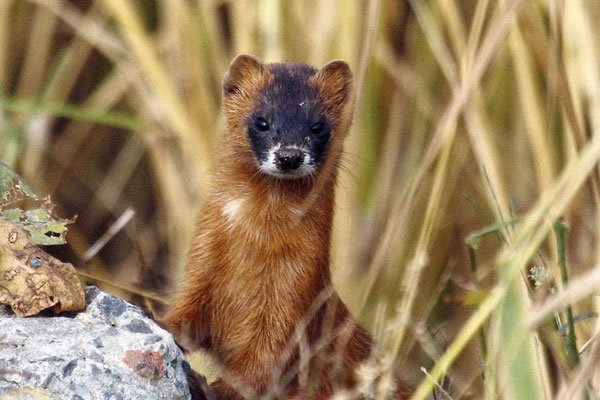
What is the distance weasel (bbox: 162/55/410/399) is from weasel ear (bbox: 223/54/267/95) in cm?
5

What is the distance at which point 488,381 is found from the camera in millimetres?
3117

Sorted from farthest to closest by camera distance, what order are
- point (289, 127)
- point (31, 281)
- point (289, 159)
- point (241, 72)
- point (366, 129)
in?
point (366, 129)
point (241, 72)
point (289, 127)
point (289, 159)
point (31, 281)

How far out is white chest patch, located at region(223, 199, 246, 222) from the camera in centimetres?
411

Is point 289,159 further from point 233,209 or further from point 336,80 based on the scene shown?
point 336,80

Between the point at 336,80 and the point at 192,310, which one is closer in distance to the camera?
the point at 192,310

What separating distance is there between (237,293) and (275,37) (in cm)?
162

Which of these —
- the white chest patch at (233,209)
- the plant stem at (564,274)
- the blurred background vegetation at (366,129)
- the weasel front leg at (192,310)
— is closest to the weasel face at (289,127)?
the white chest patch at (233,209)

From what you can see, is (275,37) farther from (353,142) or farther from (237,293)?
(237,293)

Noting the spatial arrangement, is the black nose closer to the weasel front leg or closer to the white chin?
the white chin

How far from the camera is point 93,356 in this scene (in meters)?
2.85

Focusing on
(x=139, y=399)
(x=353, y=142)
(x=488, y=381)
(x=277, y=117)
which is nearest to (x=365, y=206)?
(x=353, y=142)

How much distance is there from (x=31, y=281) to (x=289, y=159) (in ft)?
3.97

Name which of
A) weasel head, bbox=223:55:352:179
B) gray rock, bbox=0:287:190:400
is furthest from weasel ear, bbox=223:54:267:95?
gray rock, bbox=0:287:190:400

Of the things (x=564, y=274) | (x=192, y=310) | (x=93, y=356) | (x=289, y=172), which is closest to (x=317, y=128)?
(x=289, y=172)
